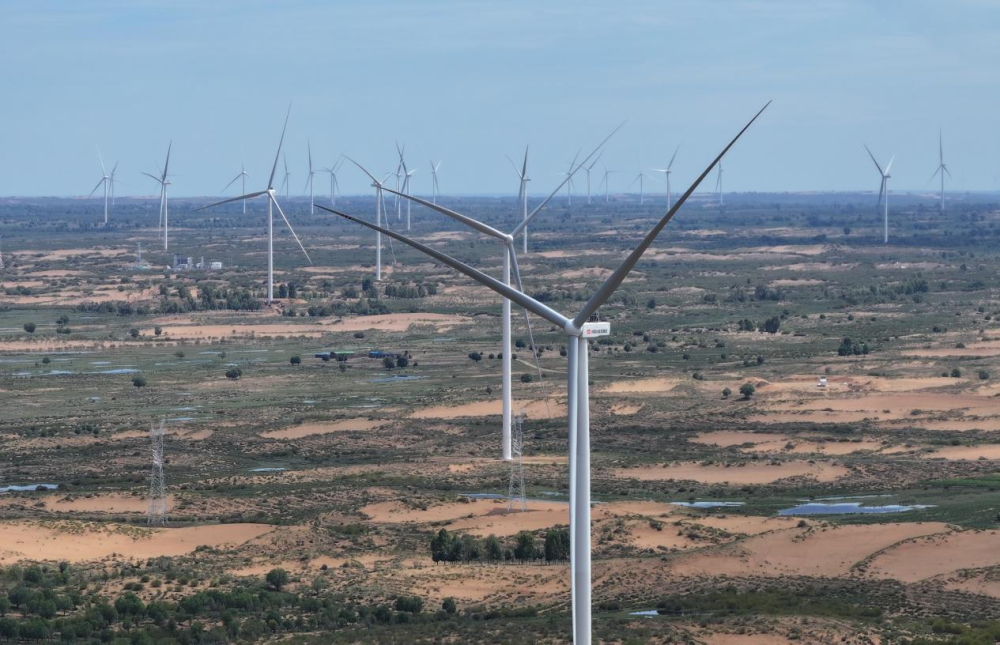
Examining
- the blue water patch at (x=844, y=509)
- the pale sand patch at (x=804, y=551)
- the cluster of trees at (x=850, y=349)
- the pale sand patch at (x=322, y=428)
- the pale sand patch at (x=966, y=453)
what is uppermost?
the cluster of trees at (x=850, y=349)

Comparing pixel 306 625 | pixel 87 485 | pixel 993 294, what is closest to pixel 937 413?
pixel 87 485

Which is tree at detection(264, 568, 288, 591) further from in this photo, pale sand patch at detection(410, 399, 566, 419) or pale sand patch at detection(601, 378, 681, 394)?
pale sand patch at detection(601, 378, 681, 394)

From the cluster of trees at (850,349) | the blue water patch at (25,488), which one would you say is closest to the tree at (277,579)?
the blue water patch at (25,488)

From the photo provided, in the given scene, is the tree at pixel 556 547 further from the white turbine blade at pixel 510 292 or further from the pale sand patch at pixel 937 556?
the white turbine blade at pixel 510 292

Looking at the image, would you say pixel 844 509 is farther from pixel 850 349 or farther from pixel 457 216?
pixel 850 349

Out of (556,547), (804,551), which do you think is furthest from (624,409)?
(804,551)

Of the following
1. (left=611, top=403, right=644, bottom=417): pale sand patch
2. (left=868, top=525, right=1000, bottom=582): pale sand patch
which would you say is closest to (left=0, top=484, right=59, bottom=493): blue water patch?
(left=611, top=403, right=644, bottom=417): pale sand patch
